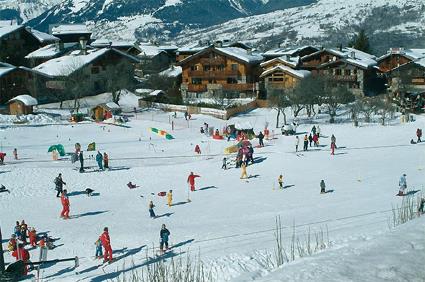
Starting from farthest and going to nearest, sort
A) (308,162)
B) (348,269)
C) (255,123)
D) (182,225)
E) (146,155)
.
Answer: (255,123) → (146,155) → (308,162) → (182,225) → (348,269)

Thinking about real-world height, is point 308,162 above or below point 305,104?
below

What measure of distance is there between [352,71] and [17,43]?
34681 mm

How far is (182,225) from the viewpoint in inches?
744

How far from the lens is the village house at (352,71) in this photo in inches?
2178

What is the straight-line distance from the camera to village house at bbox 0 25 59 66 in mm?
63062

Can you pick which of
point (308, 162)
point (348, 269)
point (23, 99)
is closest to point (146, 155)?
point (308, 162)

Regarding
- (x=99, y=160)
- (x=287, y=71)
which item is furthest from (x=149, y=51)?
(x=99, y=160)

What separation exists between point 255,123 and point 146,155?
13.4 meters

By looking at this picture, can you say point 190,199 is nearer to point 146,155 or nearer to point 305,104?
point 146,155

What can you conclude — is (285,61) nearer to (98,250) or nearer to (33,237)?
(33,237)

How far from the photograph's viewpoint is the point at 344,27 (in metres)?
159

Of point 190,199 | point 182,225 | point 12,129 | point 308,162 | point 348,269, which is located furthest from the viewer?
point 12,129

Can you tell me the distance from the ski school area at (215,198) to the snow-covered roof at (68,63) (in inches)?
644

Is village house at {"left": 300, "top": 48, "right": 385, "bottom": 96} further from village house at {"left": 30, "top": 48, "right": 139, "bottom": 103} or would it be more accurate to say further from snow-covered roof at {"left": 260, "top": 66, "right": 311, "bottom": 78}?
village house at {"left": 30, "top": 48, "right": 139, "bottom": 103}
